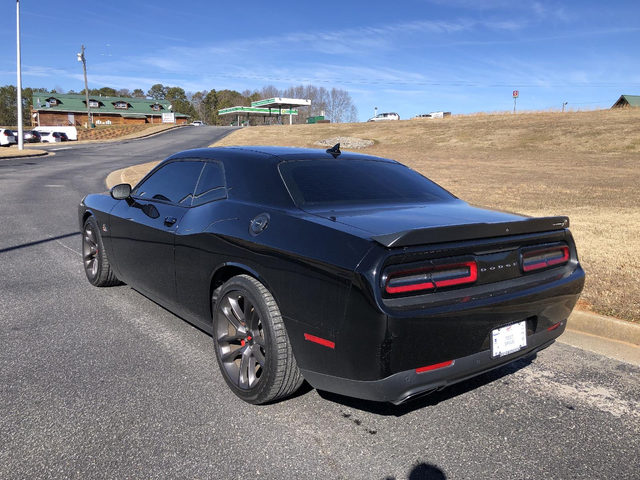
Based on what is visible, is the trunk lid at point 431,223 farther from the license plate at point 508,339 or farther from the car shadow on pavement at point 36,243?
the car shadow on pavement at point 36,243

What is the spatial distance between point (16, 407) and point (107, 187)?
14228mm

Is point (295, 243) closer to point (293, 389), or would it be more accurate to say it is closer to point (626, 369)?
point (293, 389)

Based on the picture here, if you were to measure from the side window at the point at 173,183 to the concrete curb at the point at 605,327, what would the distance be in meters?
3.35

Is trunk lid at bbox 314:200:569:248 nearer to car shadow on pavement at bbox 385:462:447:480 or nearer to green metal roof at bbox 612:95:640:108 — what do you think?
car shadow on pavement at bbox 385:462:447:480

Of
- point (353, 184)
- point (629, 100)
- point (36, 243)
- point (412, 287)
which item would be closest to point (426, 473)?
point (412, 287)

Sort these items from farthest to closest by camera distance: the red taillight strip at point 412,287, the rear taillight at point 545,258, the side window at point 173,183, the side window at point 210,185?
the side window at point 173,183 → the side window at point 210,185 → the rear taillight at point 545,258 → the red taillight strip at point 412,287

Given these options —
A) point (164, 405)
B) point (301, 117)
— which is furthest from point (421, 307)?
point (301, 117)

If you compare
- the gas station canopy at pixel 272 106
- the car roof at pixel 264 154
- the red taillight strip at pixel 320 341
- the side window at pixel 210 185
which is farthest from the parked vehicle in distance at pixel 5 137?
the red taillight strip at pixel 320 341

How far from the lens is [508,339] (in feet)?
9.40

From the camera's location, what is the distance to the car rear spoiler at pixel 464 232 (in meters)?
2.50

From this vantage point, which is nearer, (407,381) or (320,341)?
(407,381)

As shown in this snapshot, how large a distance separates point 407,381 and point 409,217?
37.7 inches

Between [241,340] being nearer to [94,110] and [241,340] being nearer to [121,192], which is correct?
[121,192]

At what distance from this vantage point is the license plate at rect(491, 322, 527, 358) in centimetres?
281
